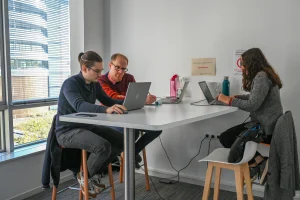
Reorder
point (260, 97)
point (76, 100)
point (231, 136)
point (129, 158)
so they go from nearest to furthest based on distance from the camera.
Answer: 1. point (129, 158)
2. point (76, 100)
3. point (260, 97)
4. point (231, 136)

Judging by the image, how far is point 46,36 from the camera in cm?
309

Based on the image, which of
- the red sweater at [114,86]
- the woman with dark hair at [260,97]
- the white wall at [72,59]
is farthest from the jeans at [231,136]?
the white wall at [72,59]

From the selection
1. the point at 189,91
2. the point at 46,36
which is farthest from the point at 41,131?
the point at 189,91

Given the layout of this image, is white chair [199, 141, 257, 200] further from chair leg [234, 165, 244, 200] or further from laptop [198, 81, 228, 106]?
laptop [198, 81, 228, 106]

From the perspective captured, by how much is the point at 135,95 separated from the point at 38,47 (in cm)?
145

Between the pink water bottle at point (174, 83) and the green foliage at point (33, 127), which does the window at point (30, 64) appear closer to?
the green foliage at point (33, 127)

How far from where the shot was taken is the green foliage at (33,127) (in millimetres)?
2898

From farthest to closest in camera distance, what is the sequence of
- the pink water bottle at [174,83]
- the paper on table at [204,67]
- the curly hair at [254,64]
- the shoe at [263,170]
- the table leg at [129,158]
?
the pink water bottle at [174,83]
the paper on table at [204,67]
the curly hair at [254,64]
the shoe at [263,170]
the table leg at [129,158]

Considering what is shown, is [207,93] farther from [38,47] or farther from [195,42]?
[38,47]

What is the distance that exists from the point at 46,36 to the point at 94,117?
173 centimetres

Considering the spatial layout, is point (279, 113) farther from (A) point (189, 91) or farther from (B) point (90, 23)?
(B) point (90, 23)

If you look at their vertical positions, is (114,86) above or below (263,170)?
→ above

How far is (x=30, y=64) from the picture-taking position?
2910 mm

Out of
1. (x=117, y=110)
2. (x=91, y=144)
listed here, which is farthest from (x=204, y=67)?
(x=91, y=144)
